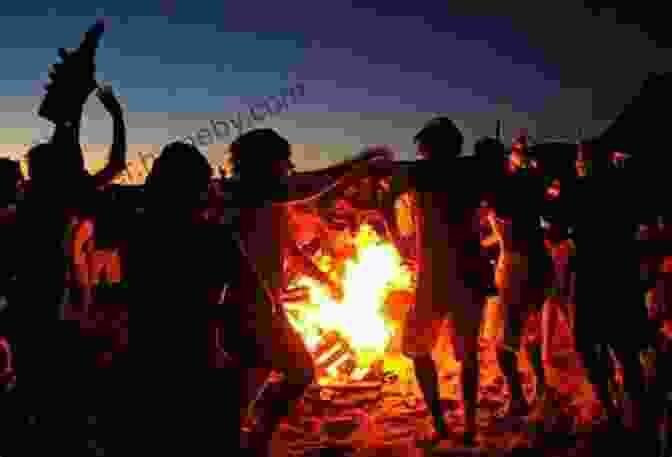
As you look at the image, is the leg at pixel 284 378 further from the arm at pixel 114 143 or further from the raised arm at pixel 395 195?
the raised arm at pixel 395 195

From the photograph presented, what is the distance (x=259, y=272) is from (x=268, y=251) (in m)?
0.15

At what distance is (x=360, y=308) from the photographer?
8.27m

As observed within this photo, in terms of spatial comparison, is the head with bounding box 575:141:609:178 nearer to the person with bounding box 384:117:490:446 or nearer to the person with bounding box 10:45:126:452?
the person with bounding box 384:117:490:446

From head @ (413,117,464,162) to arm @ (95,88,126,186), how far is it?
2.39 meters

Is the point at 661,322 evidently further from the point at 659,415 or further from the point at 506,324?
the point at 506,324

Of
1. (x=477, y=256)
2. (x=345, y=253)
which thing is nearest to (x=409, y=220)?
(x=477, y=256)

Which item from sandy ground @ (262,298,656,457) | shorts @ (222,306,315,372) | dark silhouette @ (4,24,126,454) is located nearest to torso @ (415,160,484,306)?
sandy ground @ (262,298,656,457)

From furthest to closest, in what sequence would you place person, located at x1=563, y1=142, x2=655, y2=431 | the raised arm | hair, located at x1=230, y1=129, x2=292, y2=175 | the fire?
the fire → the raised arm → person, located at x1=563, y1=142, x2=655, y2=431 → hair, located at x1=230, y1=129, x2=292, y2=175

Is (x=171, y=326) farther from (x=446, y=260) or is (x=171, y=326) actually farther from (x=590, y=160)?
(x=590, y=160)

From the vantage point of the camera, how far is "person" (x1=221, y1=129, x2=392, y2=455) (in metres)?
3.41

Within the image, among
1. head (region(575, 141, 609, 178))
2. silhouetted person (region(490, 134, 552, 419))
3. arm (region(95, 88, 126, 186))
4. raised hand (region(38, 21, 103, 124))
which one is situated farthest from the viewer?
silhouetted person (region(490, 134, 552, 419))

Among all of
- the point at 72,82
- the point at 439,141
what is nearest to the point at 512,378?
the point at 439,141

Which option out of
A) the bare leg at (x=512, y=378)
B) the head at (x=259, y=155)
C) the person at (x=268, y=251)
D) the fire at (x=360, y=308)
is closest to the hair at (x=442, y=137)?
the person at (x=268, y=251)

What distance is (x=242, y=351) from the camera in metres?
3.06
